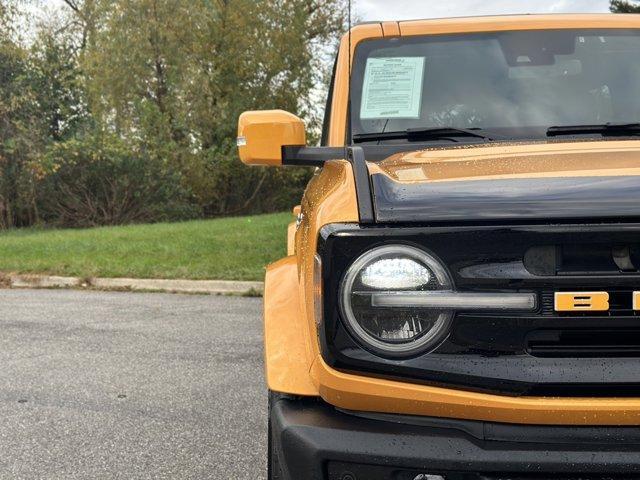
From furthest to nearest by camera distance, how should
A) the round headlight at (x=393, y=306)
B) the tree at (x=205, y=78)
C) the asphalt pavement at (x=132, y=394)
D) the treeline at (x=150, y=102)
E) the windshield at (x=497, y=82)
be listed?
the tree at (x=205, y=78)
the treeline at (x=150, y=102)
the asphalt pavement at (x=132, y=394)
the windshield at (x=497, y=82)
the round headlight at (x=393, y=306)

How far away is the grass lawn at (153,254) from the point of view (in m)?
9.27

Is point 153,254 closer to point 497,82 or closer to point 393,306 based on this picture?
point 497,82

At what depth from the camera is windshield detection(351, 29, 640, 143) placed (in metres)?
2.68

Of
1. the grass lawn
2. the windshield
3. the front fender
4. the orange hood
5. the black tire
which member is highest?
the windshield

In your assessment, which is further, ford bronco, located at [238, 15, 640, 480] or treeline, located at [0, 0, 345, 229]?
treeline, located at [0, 0, 345, 229]

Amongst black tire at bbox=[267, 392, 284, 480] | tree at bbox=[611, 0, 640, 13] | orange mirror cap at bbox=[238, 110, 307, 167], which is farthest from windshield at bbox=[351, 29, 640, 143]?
tree at bbox=[611, 0, 640, 13]

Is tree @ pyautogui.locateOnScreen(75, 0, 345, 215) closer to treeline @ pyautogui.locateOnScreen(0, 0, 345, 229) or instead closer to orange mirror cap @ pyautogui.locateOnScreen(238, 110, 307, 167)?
treeline @ pyautogui.locateOnScreen(0, 0, 345, 229)

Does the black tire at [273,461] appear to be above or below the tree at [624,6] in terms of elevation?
below

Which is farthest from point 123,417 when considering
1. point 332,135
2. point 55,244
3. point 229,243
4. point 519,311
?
point 55,244

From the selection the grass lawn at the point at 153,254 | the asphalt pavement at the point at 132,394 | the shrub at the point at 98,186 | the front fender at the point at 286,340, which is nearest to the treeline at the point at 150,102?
the shrub at the point at 98,186

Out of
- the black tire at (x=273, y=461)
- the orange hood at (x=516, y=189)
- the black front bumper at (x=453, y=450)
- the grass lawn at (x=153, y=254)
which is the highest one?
the orange hood at (x=516, y=189)

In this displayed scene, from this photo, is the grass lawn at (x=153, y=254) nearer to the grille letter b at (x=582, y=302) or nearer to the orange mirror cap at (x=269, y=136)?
the orange mirror cap at (x=269, y=136)

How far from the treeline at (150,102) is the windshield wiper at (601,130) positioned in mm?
18549

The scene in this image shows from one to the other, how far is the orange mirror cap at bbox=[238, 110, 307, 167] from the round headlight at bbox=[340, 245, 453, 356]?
83 centimetres
